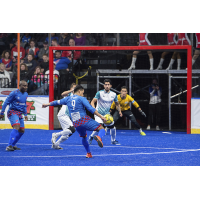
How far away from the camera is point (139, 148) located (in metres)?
10.3

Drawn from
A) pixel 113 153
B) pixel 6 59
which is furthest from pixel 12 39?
pixel 113 153

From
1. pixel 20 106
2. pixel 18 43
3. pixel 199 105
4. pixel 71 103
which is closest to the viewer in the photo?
pixel 71 103

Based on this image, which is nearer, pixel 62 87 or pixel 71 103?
pixel 71 103

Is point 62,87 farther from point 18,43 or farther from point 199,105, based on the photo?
point 199,105

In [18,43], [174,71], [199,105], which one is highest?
[18,43]

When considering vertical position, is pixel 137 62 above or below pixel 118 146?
above

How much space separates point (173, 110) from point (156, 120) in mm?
960

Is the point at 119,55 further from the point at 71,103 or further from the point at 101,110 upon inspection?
the point at 71,103

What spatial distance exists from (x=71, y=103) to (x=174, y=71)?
27.4 feet

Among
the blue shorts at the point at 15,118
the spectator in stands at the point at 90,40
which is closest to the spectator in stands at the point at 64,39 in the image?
the spectator in stands at the point at 90,40

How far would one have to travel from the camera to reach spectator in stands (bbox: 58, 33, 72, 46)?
16.4 meters

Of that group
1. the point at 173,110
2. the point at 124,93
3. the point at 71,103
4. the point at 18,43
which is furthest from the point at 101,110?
the point at 18,43

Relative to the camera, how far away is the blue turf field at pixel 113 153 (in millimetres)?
7746

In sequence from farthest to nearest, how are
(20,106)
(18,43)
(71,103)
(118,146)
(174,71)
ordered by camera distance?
(18,43), (174,71), (118,146), (20,106), (71,103)
